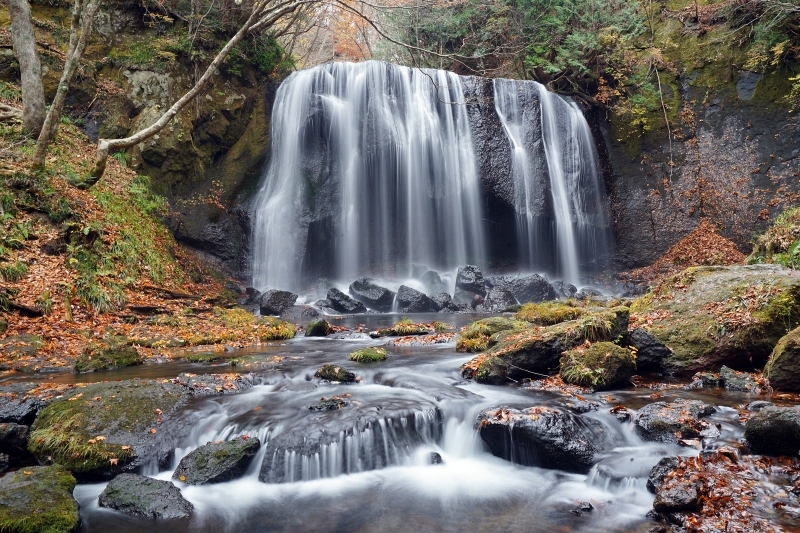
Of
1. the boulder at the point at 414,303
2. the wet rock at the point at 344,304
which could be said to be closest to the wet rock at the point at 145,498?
the wet rock at the point at 344,304

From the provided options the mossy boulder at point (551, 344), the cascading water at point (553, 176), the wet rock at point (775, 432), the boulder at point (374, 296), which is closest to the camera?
the wet rock at point (775, 432)

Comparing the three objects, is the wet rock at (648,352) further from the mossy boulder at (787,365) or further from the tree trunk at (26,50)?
the tree trunk at (26,50)

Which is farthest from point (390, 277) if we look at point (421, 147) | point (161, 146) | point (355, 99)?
point (161, 146)

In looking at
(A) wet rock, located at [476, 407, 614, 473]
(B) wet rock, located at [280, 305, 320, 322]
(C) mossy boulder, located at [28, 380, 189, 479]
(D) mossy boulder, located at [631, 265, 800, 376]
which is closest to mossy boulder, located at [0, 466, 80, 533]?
(C) mossy boulder, located at [28, 380, 189, 479]

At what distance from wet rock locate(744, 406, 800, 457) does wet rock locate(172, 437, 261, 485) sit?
4.32 meters

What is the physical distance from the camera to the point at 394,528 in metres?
3.88

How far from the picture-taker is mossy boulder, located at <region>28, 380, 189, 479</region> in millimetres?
4473

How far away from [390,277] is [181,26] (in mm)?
11237

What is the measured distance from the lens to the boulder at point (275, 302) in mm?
14047

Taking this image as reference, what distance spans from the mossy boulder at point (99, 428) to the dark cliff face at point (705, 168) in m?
18.0

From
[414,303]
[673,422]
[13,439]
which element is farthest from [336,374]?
[414,303]

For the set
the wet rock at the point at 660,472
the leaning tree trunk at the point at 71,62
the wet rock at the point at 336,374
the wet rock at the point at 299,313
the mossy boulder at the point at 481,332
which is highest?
the leaning tree trunk at the point at 71,62

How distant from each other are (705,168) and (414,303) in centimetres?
1193

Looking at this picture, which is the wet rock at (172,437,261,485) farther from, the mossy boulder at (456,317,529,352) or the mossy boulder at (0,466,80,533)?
the mossy boulder at (456,317,529,352)
